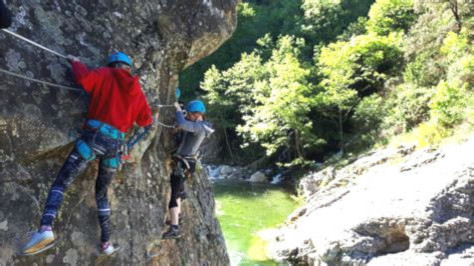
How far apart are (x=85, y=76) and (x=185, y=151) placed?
7.35 feet

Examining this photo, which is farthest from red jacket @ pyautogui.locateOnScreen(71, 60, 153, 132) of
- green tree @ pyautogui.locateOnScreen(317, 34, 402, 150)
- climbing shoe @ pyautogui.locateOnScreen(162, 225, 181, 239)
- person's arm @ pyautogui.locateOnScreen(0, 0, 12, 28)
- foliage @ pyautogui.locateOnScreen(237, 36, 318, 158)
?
green tree @ pyautogui.locateOnScreen(317, 34, 402, 150)

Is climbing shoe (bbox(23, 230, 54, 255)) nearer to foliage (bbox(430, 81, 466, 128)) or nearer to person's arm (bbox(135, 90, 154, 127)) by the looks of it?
person's arm (bbox(135, 90, 154, 127))

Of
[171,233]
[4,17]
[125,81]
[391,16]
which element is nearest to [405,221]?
[171,233]

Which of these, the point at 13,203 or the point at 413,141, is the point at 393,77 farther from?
the point at 13,203

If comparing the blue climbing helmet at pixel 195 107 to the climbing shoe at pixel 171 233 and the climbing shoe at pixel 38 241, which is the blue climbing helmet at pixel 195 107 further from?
the climbing shoe at pixel 38 241

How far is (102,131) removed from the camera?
4.77m

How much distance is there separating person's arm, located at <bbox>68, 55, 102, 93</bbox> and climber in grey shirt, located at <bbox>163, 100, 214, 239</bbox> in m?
1.91

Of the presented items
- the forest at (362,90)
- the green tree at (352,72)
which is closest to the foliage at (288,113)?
the forest at (362,90)

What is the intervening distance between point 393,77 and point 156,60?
26.3 meters

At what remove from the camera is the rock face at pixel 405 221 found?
10594mm

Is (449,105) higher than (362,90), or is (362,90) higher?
(362,90)

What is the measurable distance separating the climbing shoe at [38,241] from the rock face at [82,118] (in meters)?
0.20

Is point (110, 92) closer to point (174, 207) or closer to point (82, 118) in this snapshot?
point (82, 118)

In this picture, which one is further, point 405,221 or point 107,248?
point 405,221
